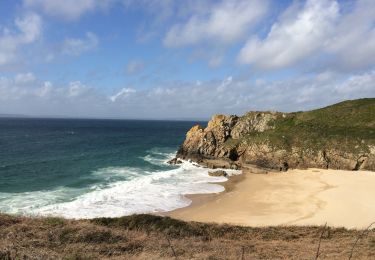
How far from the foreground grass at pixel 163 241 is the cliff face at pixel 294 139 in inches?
1415

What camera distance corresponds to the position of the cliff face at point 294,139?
178 feet

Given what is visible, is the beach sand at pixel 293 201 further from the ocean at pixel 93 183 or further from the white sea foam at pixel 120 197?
the ocean at pixel 93 183

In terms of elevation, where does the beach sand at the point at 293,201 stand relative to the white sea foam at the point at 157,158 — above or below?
below

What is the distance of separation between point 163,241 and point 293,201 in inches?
994

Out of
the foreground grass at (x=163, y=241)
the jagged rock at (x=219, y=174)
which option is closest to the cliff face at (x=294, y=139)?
the jagged rock at (x=219, y=174)

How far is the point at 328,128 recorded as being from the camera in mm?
63062

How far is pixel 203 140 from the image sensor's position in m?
65.8

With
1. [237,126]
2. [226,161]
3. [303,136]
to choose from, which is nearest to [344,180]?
[303,136]

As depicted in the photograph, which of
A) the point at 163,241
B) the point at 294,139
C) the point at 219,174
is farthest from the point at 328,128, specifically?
the point at 163,241

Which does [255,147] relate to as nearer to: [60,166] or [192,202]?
[192,202]

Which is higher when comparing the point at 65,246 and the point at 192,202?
the point at 65,246

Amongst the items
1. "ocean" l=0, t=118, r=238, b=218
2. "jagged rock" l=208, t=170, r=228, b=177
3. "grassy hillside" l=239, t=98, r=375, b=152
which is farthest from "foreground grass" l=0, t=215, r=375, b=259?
"grassy hillside" l=239, t=98, r=375, b=152

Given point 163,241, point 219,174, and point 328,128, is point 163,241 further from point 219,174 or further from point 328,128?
point 328,128

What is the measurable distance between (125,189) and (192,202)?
31.2 feet
